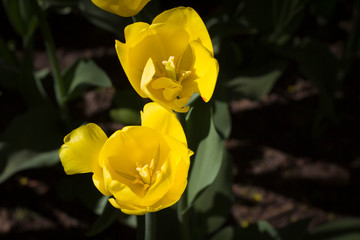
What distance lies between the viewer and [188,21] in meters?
0.70

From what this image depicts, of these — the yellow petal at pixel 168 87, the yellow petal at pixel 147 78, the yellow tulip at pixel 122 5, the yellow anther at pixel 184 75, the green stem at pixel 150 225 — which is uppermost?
the yellow tulip at pixel 122 5

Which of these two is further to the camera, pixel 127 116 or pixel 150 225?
pixel 127 116

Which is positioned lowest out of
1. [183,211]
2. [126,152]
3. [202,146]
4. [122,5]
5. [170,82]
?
[183,211]

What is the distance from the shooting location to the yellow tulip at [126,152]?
634 mm

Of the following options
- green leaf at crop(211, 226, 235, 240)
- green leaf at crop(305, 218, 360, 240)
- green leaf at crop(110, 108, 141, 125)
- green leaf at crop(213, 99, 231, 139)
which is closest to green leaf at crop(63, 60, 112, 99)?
green leaf at crop(110, 108, 141, 125)

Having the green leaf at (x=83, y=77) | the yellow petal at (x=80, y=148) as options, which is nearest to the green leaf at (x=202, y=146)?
the yellow petal at (x=80, y=148)

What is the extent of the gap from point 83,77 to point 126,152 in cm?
56

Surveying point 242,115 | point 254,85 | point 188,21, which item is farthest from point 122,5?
point 242,115

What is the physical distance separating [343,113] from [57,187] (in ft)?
3.82

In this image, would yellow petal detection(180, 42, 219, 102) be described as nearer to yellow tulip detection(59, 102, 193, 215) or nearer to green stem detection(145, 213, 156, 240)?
yellow tulip detection(59, 102, 193, 215)

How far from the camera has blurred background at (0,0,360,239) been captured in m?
1.33

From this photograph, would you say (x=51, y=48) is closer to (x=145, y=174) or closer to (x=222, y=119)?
(x=222, y=119)

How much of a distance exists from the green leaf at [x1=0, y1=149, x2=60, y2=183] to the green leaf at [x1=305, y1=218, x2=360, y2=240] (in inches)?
32.0

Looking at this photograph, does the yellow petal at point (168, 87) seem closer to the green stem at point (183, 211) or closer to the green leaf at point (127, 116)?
the green stem at point (183, 211)
